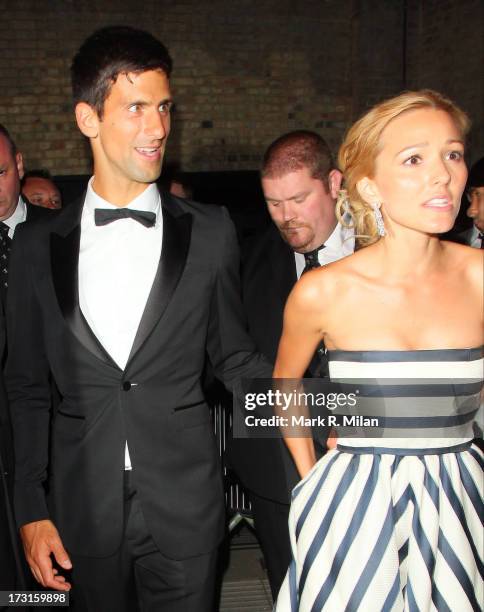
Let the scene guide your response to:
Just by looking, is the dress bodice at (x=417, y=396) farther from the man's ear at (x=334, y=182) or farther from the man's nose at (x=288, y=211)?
the man's ear at (x=334, y=182)

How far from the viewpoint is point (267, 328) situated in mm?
2834

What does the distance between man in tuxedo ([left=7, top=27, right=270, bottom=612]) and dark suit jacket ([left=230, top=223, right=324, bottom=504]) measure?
63cm

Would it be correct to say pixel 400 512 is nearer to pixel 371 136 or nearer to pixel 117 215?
pixel 371 136

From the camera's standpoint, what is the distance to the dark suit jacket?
278 centimetres

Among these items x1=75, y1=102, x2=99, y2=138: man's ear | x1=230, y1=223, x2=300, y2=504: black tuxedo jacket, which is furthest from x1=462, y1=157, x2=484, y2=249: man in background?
x1=75, y1=102, x2=99, y2=138: man's ear

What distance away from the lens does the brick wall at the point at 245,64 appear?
28.5 feet

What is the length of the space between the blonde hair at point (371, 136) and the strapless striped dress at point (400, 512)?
442 mm

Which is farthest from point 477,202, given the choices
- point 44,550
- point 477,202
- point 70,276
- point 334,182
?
point 44,550

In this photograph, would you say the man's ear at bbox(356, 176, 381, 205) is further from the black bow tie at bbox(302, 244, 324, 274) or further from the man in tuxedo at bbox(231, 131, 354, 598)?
the black bow tie at bbox(302, 244, 324, 274)

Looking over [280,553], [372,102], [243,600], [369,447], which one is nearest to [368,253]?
[369,447]

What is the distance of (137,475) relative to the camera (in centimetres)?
207

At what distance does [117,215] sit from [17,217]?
6.36ft

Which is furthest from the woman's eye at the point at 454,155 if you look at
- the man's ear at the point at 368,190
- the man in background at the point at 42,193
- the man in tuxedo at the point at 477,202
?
the man in background at the point at 42,193

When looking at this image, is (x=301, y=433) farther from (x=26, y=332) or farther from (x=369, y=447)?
(x=26, y=332)
